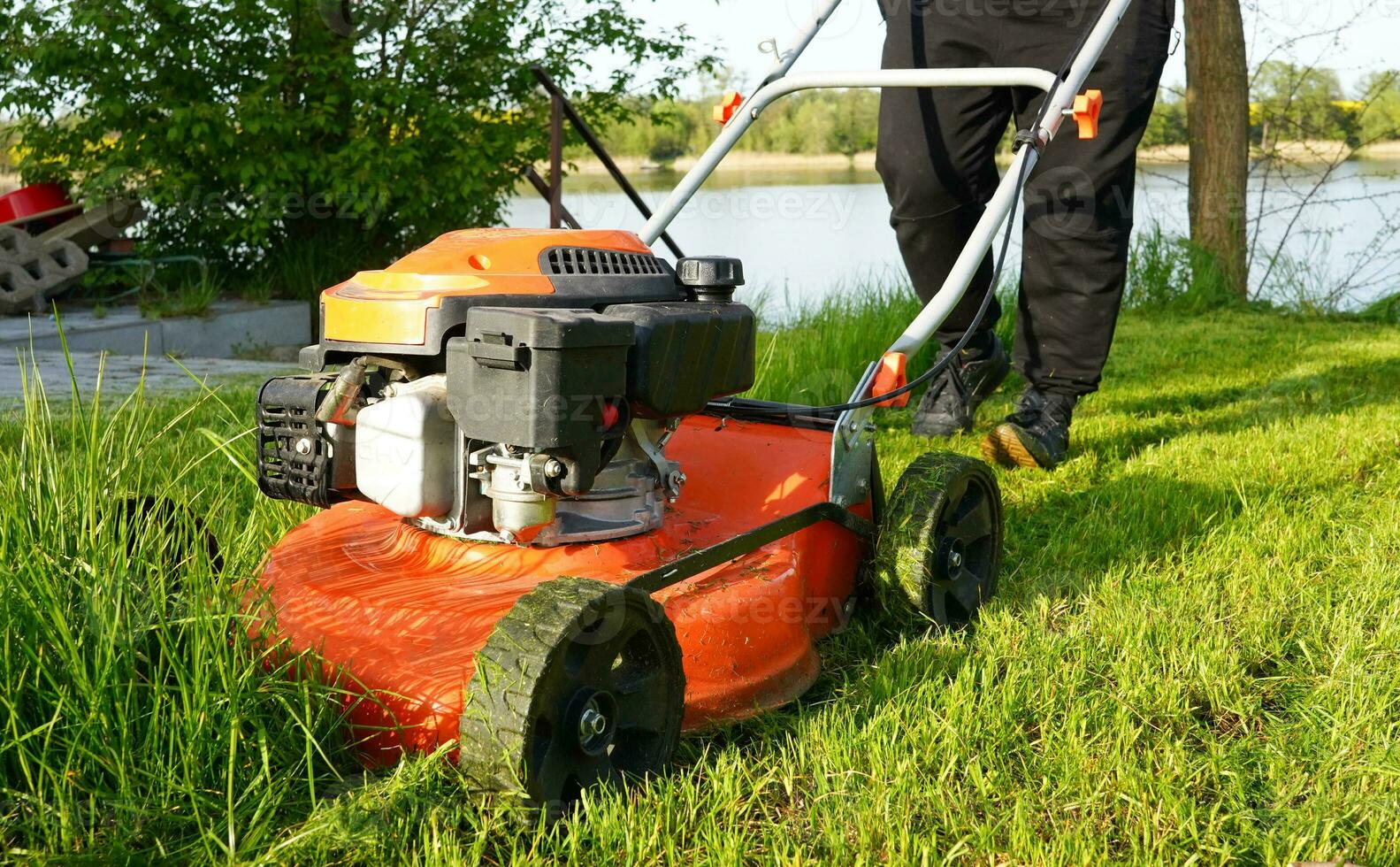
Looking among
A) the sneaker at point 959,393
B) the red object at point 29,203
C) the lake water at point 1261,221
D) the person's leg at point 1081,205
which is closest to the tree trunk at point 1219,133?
the lake water at point 1261,221

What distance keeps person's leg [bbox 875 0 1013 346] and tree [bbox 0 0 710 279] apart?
10.7 feet

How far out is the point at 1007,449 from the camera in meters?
3.20

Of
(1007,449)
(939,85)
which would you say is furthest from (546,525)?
(1007,449)

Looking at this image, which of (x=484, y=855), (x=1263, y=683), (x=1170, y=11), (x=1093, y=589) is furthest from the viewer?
(x=1170, y=11)

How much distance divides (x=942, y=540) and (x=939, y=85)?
0.95 m

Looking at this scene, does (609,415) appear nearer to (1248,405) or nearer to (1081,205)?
(1081,205)

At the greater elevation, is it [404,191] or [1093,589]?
[404,191]

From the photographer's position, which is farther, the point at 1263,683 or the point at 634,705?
the point at 1263,683

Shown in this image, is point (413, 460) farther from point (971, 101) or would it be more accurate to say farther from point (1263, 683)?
point (971, 101)

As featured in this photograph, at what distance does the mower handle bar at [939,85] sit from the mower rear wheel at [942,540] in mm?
170

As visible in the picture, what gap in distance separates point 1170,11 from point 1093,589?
1.51 metres

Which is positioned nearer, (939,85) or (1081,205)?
(939,85)

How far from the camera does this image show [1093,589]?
2365 mm

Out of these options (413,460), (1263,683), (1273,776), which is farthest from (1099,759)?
(413,460)
